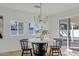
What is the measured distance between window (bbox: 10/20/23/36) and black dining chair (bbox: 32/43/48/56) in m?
0.45

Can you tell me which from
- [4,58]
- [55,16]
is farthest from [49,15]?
[4,58]

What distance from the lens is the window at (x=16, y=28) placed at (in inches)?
113

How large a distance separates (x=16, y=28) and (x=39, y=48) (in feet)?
2.49

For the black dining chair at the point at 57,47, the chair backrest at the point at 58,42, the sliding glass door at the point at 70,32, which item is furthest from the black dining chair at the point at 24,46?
the sliding glass door at the point at 70,32

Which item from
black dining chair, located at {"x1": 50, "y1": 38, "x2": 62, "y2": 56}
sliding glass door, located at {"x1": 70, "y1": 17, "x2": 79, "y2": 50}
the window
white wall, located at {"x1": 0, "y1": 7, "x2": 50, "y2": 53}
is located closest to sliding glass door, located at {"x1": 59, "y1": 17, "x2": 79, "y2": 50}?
sliding glass door, located at {"x1": 70, "y1": 17, "x2": 79, "y2": 50}

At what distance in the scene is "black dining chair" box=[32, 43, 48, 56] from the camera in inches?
118

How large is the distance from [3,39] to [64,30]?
1.48 meters

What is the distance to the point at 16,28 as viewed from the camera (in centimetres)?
285

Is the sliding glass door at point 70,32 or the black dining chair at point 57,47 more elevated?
the sliding glass door at point 70,32

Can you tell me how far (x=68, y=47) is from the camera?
118 inches

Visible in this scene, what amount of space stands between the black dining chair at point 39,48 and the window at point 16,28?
1.47 feet

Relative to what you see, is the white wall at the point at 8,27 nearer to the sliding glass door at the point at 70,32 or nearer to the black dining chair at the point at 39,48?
the black dining chair at the point at 39,48

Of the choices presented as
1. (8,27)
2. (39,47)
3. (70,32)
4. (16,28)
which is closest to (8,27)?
(8,27)

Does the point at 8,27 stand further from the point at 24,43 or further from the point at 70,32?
the point at 70,32
